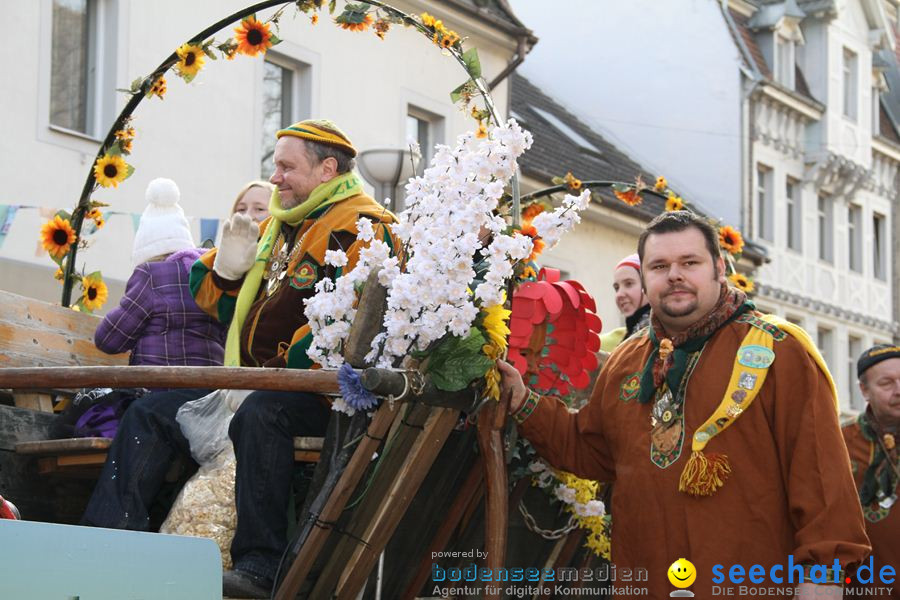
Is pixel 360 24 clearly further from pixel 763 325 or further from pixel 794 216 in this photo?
pixel 794 216

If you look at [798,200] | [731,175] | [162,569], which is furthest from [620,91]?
[162,569]

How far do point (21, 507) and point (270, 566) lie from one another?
2.97 ft

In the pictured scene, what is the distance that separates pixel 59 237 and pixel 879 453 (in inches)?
150

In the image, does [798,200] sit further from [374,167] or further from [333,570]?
[333,570]

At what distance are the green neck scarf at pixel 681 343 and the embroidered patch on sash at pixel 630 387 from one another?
0.20 feet

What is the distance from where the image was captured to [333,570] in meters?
4.53

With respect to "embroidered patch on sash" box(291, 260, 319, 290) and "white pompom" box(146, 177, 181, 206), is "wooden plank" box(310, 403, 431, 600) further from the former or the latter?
"white pompom" box(146, 177, 181, 206)

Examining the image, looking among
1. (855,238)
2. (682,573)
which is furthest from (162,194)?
(855,238)

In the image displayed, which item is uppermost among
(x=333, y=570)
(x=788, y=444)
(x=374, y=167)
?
(x=374, y=167)

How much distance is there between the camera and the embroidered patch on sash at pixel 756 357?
457 cm

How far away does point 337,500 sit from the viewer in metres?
4.39

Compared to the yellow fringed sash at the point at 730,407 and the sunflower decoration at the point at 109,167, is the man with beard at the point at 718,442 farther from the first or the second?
the sunflower decoration at the point at 109,167

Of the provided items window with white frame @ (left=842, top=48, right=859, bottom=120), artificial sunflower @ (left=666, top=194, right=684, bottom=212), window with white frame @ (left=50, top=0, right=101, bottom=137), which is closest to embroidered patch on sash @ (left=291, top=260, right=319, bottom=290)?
artificial sunflower @ (left=666, top=194, right=684, bottom=212)

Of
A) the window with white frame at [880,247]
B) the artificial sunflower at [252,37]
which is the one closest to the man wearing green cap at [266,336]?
the artificial sunflower at [252,37]
